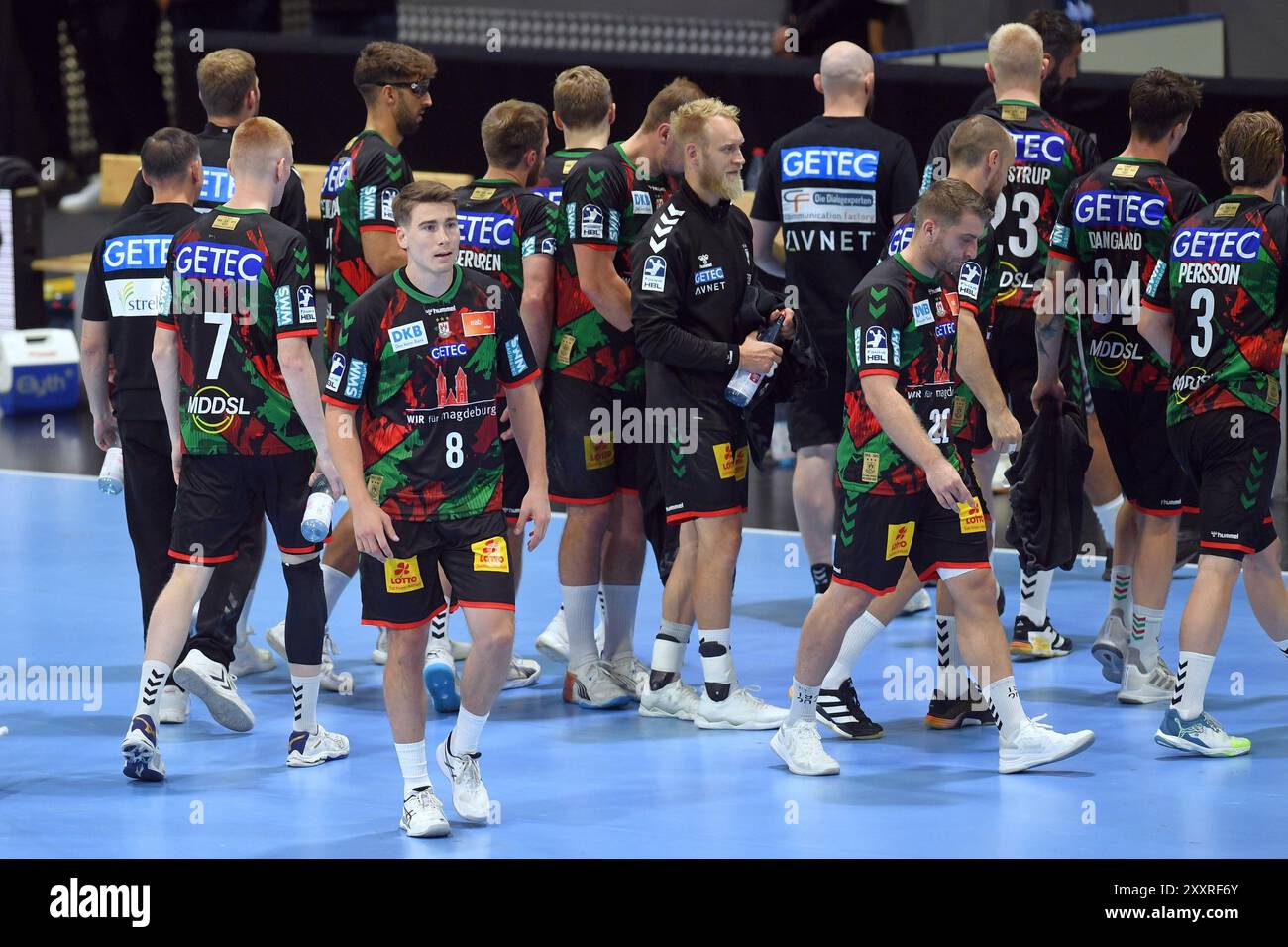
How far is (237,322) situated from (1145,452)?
3.44m

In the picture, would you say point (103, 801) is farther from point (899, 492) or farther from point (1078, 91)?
point (1078, 91)

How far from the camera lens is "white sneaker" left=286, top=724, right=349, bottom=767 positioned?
21.3ft

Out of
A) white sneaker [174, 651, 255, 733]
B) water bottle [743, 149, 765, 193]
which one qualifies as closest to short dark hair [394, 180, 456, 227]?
white sneaker [174, 651, 255, 733]

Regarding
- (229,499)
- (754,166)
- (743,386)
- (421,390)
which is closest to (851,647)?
(743,386)

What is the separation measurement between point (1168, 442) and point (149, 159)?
3871 millimetres

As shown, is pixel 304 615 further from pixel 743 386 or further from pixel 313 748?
pixel 743 386

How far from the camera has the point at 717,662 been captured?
6.90 metres

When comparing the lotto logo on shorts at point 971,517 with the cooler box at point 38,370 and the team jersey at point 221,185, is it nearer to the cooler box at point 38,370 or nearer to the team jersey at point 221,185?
the team jersey at point 221,185

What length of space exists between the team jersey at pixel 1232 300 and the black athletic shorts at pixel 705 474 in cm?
158

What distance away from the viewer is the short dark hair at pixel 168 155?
22.1 ft

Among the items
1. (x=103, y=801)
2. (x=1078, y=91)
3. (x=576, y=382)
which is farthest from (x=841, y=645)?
(x=1078, y=91)

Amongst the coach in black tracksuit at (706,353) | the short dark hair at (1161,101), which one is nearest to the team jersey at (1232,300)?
the short dark hair at (1161,101)

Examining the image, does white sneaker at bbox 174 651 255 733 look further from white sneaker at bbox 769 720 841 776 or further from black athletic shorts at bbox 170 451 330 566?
white sneaker at bbox 769 720 841 776

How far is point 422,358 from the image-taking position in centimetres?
563
